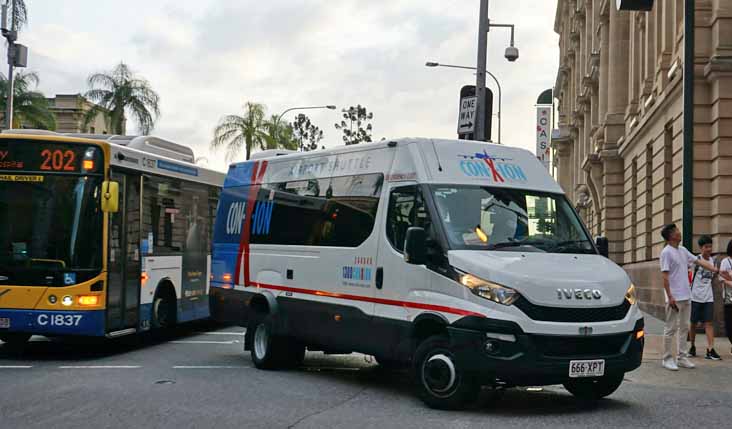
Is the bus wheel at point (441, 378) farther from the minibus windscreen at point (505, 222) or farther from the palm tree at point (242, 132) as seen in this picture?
the palm tree at point (242, 132)

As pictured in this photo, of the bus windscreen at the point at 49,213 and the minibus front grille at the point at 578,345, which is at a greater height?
the bus windscreen at the point at 49,213

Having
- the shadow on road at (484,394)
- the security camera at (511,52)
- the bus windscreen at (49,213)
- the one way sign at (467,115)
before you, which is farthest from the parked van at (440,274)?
the security camera at (511,52)

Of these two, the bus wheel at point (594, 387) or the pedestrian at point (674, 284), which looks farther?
A: the pedestrian at point (674, 284)

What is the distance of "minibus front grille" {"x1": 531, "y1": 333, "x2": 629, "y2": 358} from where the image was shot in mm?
8602

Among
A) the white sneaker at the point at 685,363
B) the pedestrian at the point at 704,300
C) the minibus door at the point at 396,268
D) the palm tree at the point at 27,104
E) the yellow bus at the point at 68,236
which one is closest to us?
the minibus door at the point at 396,268

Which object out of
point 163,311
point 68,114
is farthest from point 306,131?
point 163,311

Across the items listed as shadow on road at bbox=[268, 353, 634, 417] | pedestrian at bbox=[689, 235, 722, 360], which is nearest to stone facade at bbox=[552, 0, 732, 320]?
pedestrian at bbox=[689, 235, 722, 360]

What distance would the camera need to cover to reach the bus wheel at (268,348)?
12039 millimetres

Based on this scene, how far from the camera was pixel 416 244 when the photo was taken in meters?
9.17

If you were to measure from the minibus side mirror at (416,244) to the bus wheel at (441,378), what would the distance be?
79 centimetres

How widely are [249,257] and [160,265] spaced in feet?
8.86

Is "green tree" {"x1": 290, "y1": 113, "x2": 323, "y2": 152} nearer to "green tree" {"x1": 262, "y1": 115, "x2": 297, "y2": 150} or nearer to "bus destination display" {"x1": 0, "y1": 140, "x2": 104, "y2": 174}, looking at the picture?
"green tree" {"x1": 262, "y1": 115, "x2": 297, "y2": 150}

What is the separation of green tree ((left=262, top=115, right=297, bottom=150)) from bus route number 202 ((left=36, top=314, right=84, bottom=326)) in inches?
1668

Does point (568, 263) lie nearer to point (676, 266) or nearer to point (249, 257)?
point (676, 266)
